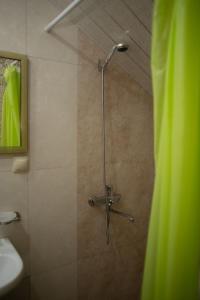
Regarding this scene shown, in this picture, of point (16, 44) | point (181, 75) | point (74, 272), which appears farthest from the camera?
point (74, 272)

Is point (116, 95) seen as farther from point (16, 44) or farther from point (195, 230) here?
point (195, 230)

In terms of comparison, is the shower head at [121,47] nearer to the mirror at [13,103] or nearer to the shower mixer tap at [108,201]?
the mirror at [13,103]

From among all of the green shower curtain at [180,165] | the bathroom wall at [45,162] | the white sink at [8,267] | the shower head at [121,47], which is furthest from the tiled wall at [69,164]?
the green shower curtain at [180,165]

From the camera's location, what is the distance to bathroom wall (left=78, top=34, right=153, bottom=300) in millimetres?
1574

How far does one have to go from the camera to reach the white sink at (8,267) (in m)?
0.96

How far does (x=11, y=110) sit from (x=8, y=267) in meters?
0.83

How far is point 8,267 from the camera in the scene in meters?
1.15

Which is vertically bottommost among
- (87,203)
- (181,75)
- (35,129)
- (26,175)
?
(87,203)

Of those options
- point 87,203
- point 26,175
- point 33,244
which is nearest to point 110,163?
point 87,203

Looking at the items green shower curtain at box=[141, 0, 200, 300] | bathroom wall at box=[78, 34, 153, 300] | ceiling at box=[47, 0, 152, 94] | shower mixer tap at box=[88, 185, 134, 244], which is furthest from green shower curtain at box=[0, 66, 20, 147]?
green shower curtain at box=[141, 0, 200, 300]

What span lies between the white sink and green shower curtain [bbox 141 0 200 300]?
Result: 1.92ft

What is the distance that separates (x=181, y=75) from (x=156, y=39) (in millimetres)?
196

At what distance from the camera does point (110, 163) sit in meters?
1.68

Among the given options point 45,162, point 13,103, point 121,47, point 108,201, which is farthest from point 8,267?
point 121,47
